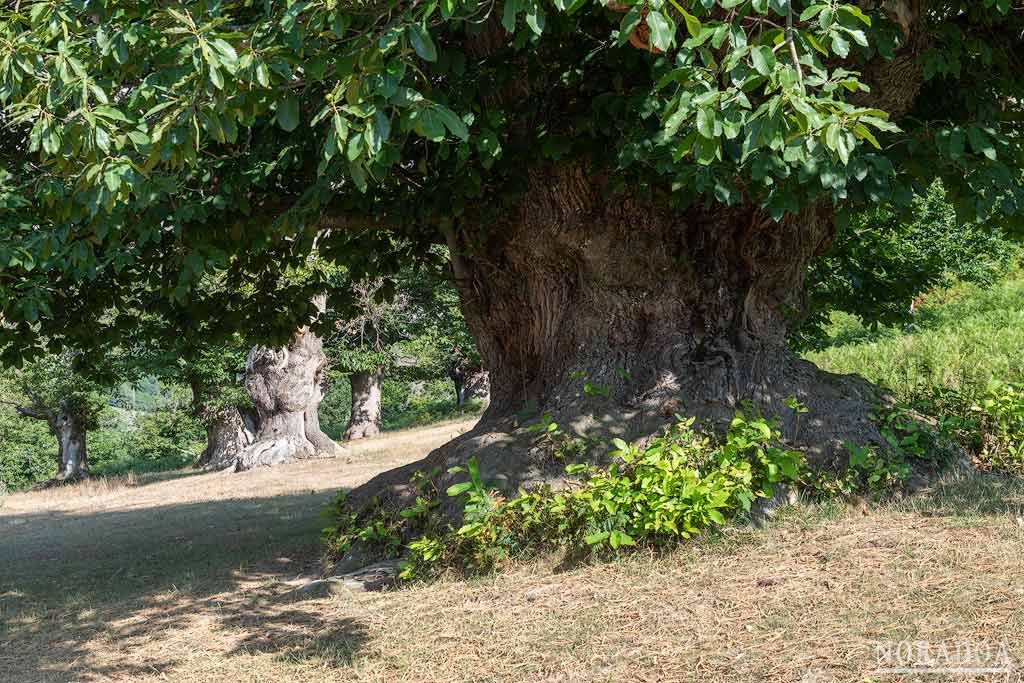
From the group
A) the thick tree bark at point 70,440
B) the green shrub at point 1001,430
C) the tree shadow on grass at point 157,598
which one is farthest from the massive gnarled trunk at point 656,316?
the thick tree bark at point 70,440

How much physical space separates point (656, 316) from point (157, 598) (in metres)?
4.30

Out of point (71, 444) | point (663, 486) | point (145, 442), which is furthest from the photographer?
point (145, 442)

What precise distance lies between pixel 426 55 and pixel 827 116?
1489 mm

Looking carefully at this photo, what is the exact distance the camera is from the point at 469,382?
34.7 meters

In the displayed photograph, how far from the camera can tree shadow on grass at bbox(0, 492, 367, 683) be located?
17.8ft

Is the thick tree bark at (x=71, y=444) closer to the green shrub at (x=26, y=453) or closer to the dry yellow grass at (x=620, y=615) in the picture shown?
the green shrub at (x=26, y=453)

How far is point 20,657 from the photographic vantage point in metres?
5.78

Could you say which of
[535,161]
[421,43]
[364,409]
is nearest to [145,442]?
[364,409]

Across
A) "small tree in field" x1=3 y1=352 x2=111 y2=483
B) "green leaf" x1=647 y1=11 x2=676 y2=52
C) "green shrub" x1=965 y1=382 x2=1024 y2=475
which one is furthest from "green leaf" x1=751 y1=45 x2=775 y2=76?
"small tree in field" x1=3 y1=352 x2=111 y2=483

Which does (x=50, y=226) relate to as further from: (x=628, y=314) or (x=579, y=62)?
(x=628, y=314)

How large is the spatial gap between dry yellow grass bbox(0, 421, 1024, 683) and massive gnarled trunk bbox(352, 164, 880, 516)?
1154mm

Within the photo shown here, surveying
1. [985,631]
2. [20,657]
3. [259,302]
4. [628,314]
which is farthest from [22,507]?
[985,631]

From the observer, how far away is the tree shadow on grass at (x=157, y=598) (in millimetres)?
5430

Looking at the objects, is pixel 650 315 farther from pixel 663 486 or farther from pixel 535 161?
pixel 663 486
